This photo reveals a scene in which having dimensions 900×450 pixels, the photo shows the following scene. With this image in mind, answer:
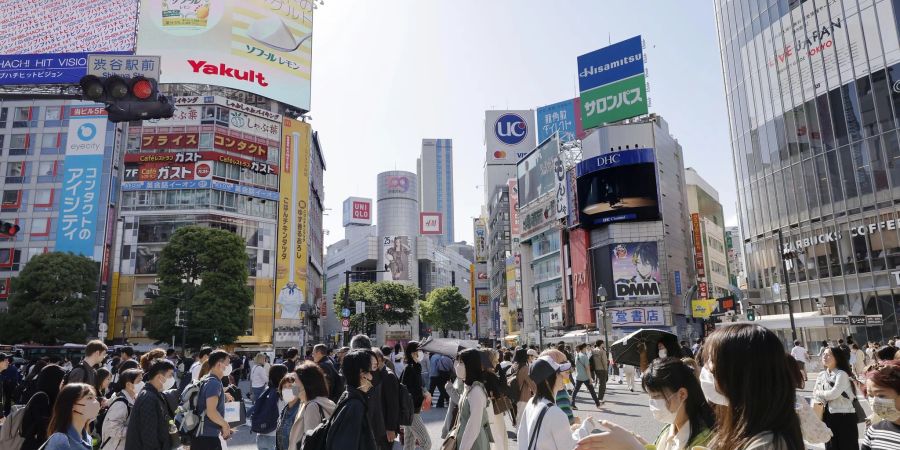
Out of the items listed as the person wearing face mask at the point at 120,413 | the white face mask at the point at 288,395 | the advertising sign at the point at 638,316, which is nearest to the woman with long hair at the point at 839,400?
the white face mask at the point at 288,395

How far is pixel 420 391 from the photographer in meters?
9.91

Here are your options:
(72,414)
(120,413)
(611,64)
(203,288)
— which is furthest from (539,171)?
(72,414)

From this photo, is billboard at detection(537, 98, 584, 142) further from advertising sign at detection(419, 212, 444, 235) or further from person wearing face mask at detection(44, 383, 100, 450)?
person wearing face mask at detection(44, 383, 100, 450)

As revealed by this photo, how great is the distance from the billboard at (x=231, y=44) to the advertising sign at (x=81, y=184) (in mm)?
7361

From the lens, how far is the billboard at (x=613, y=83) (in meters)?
52.6

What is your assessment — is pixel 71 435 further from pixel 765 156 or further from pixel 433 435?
pixel 765 156

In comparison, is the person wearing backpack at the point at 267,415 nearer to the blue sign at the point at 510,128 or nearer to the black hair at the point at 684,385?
the black hair at the point at 684,385

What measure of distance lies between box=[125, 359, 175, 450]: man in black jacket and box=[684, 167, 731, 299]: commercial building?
6175 centimetres

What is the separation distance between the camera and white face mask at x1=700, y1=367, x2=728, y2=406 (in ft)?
7.08

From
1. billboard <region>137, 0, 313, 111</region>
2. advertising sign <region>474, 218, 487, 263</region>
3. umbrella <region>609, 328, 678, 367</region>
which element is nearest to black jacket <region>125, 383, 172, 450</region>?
umbrella <region>609, 328, 678, 367</region>

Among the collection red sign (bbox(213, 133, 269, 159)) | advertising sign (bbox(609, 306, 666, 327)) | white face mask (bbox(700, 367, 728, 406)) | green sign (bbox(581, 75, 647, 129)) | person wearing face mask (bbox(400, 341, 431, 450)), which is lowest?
person wearing face mask (bbox(400, 341, 431, 450))

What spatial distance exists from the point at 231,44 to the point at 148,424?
54.3 m

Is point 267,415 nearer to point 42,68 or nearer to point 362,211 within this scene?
point 42,68

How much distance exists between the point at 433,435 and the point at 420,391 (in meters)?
2.84
